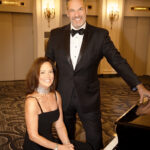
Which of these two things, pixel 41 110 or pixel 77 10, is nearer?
pixel 41 110

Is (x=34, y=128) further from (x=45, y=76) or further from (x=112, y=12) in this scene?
(x=112, y=12)

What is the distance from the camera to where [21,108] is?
434 cm

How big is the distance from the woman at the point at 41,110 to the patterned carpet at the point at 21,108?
17.8 inches

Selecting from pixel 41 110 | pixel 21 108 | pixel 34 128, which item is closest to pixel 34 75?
pixel 41 110

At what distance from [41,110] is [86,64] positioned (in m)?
0.56

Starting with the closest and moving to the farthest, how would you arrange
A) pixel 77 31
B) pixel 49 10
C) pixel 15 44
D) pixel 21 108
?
pixel 77 31, pixel 21 108, pixel 49 10, pixel 15 44

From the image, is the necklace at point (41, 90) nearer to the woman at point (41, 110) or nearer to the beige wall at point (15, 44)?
the woman at point (41, 110)

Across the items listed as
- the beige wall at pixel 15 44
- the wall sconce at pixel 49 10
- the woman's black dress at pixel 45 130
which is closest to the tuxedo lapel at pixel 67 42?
the woman's black dress at pixel 45 130

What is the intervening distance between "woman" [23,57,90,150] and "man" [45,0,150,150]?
183 mm

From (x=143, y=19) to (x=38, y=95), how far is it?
7.41m

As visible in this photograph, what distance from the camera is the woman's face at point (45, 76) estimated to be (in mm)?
1690

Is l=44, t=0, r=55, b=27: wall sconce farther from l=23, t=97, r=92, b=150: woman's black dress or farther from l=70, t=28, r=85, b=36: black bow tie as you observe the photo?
l=23, t=97, r=92, b=150: woman's black dress

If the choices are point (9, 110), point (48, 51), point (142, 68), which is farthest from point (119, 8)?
point (48, 51)

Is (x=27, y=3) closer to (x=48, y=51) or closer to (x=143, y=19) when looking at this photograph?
(x=143, y=19)
